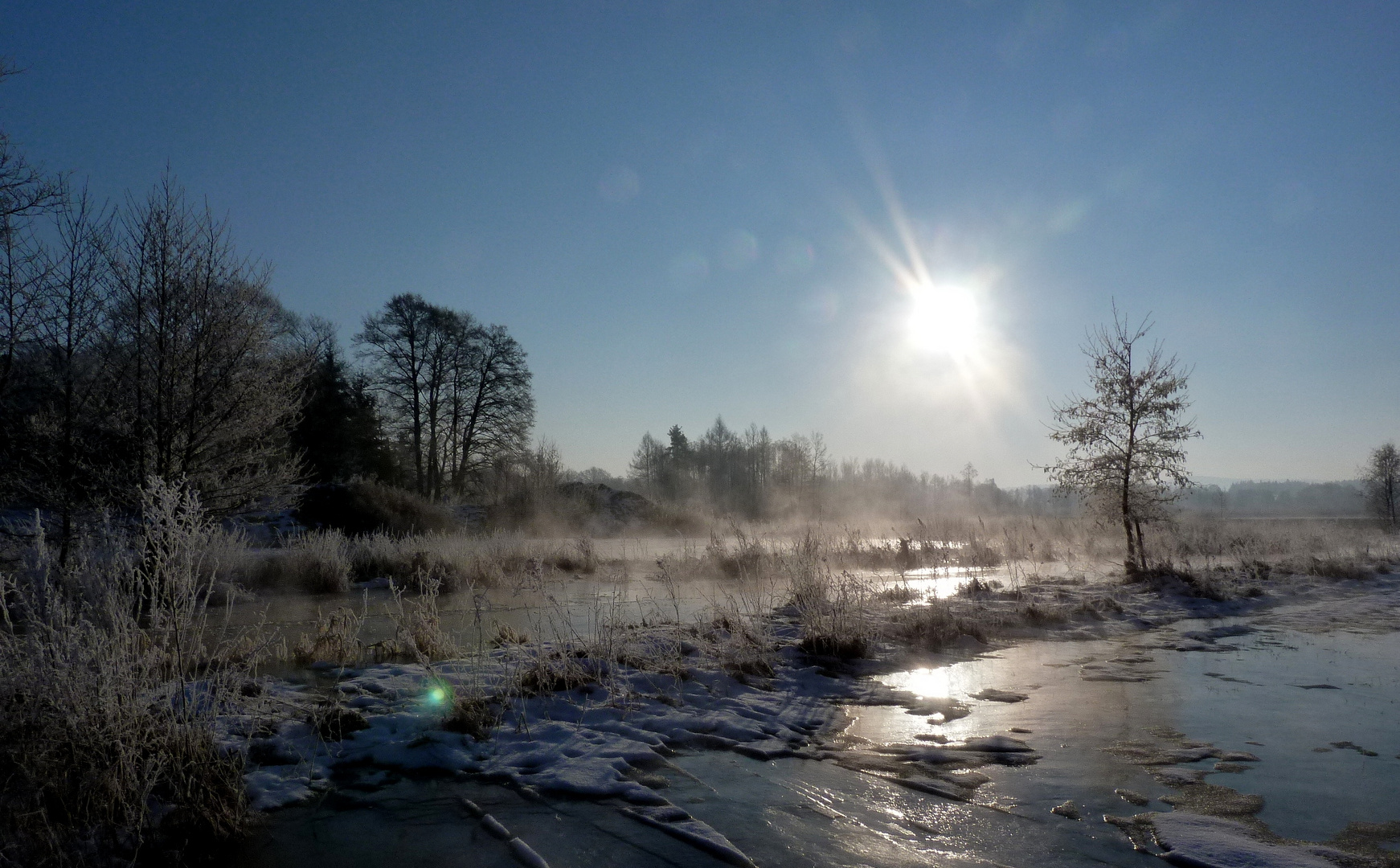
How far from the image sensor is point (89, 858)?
331 cm

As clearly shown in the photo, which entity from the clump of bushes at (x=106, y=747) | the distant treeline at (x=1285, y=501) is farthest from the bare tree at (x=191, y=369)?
the distant treeline at (x=1285, y=501)

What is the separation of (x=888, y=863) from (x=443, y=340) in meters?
29.6

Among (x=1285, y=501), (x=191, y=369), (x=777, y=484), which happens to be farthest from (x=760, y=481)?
(x=1285, y=501)

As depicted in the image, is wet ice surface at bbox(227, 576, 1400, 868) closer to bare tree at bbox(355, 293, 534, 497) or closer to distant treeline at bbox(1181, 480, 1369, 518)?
bare tree at bbox(355, 293, 534, 497)

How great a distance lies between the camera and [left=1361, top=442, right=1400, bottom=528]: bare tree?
124 ft

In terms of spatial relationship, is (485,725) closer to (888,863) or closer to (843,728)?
(843,728)

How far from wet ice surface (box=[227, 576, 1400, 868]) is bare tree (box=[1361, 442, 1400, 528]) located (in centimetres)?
4061

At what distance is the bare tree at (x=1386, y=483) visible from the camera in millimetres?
37812

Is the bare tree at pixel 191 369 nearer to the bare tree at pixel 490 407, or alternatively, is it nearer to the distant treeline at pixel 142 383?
the distant treeline at pixel 142 383

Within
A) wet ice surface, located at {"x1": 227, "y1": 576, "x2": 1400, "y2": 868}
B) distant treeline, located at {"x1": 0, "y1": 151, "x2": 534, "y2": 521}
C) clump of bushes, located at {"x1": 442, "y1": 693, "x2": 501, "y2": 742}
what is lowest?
wet ice surface, located at {"x1": 227, "y1": 576, "x2": 1400, "y2": 868}

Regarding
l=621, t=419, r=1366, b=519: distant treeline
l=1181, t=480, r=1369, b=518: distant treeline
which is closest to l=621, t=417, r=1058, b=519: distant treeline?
l=621, t=419, r=1366, b=519: distant treeline

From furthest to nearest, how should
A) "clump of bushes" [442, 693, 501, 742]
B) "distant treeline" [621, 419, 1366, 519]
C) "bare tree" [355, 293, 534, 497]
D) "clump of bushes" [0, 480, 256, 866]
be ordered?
1. "distant treeline" [621, 419, 1366, 519]
2. "bare tree" [355, 293, 534, 497]
3. "clump of bushes" [442, 693, 501, 742]
4. "clump of bushes" [0, 480, 256, 866]

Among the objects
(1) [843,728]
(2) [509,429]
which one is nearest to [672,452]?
(2) [509,429]

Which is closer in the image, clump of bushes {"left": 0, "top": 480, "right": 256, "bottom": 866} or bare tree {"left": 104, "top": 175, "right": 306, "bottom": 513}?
clump of bushes {"left": 0, "top": 480, "right": 256, "bottom": 866}
